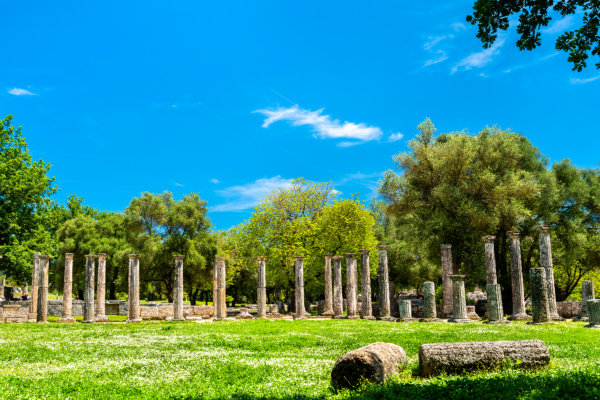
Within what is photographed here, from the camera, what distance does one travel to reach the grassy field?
952 centimetres

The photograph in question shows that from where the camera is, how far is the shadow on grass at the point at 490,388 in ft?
29.0

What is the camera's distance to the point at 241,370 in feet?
42.3

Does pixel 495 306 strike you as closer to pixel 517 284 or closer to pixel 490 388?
pixel 517 284

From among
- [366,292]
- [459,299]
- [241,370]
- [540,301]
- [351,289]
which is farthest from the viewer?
[351,289]

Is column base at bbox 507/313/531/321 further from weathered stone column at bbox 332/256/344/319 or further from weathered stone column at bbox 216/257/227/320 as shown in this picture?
weathered stone column at bbox 216/257/227/320

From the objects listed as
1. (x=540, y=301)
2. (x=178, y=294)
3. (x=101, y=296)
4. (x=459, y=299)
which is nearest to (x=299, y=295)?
(x=178, y=294)

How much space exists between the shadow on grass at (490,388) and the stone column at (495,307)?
1971 cm

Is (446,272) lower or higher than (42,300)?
higher

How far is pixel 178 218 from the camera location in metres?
55.3

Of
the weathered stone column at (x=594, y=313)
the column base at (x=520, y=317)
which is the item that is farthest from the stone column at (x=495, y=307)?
the weathered stone column at (x=594, y=313)

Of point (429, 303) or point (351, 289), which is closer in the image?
point (429, 303)

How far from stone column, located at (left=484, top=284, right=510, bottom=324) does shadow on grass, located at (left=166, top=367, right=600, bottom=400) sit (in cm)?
1971

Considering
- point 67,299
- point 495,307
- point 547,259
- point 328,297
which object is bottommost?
point 495,307

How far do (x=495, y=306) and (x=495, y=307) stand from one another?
0.21 ft
